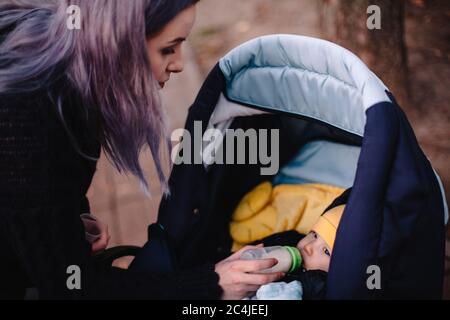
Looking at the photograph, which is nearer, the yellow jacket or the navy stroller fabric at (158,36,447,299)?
the navy stroller fabric at (158,36,447,299)

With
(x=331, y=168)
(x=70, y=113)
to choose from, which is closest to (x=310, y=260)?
(x=331, y=168)

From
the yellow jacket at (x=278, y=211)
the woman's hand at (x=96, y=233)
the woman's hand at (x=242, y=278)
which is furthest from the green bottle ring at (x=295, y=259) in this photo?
the woman's hand at (x=96, y=233)

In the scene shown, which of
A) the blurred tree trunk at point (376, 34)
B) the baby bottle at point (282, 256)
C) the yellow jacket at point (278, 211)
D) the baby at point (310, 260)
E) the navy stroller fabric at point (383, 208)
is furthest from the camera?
the blurred tree trunk at point (376, 34)

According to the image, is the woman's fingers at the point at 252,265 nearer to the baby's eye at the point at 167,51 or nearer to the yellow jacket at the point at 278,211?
the yellow jacket at the point at 278,211

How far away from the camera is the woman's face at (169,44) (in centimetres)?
140

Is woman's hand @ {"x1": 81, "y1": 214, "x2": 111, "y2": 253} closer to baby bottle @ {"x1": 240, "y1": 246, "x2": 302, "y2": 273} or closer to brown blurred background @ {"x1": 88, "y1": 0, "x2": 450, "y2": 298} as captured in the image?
brown blurred background @ {"x1": 88, "y1": 0, "x2": 450, "y2": 298}

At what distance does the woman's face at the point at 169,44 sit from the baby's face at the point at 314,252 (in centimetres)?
71

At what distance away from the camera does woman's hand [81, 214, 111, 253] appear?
5.94 feet

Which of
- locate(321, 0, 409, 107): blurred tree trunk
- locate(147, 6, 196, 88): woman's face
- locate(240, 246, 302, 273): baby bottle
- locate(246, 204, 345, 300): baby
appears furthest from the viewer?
locate(321, 0, 409, 107): blurred tree trunk

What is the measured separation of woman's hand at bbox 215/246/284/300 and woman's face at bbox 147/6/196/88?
59cm

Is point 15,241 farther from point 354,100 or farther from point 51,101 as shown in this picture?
point 354,100

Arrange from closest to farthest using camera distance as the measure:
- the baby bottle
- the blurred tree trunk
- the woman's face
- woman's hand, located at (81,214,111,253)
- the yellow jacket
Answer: the woman's face < the baby bottle < woman's hand, located at (81,214,111,253) < the yellow jacket < the blurred tree trunk

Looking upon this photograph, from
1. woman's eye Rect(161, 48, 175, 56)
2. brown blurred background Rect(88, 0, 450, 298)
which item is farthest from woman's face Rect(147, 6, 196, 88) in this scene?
brown blurred background Rect(88, 0, 450, 298)

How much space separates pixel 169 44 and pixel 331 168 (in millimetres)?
894
